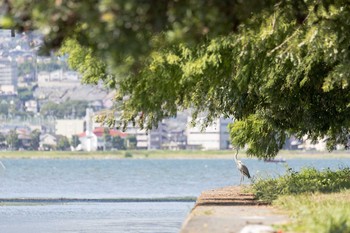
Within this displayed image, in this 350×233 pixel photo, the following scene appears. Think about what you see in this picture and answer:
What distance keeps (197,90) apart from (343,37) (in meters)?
8.74

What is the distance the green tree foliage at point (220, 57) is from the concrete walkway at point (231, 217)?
2.73m

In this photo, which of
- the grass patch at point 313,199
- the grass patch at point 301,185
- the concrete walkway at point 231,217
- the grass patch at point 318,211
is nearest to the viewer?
the grass patch at point 318,211

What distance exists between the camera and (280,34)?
2769 cm

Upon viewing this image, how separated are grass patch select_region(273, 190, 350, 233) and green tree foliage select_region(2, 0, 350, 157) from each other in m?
2.19

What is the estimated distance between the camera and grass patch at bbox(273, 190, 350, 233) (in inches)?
771

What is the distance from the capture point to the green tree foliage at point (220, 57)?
16.2 m

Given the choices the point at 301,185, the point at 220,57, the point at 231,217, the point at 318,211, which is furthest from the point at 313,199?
the point at 301,185

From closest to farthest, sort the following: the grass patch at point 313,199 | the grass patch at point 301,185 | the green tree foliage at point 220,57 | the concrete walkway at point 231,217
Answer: the green tree foliage at point 220,57 < the grass patch at point 313,199 < the concrete walkway at point 231,217 < the grass patch at point 301,185

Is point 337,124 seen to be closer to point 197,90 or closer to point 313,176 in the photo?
point 313,176

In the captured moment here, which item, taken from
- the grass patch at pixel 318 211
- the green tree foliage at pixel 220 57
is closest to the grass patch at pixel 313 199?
the grass patch at pixel 318 211

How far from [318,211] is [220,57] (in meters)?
8.32

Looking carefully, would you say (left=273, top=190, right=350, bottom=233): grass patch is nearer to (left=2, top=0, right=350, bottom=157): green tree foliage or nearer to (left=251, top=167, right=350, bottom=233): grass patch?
(left=251, top=167, right=350, bottom=233): grass patch

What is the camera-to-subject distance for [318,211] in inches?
886

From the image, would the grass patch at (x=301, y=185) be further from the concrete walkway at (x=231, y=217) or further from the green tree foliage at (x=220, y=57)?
the green tree foliage at (x=220, y=57)
